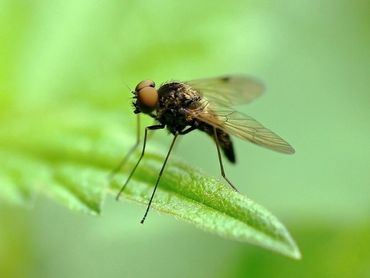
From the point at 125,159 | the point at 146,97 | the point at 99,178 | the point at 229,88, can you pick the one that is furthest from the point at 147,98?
the point at 229,88

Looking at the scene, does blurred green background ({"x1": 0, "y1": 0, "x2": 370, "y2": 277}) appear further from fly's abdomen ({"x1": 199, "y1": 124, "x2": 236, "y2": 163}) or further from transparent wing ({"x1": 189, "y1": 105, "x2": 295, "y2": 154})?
transparent wing ({"x1": 189, "y1": 105, "x2": 295, "y2": 154})

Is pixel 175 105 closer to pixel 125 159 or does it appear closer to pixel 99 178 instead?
pixel 125 159

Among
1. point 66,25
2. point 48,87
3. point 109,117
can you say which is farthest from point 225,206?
point 66,25

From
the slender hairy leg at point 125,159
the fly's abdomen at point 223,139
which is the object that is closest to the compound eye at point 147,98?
the slender hairy leg at point 125,159

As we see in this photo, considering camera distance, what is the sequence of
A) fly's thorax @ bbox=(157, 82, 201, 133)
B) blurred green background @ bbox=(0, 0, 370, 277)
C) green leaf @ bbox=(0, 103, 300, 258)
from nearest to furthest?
green leaf @ bbox=(0, 103, 300, 258) < fly's thorax @ bbox=(157, 82, 201, 133) < blurred green background @ bbox=(0, 0, 370, 277)

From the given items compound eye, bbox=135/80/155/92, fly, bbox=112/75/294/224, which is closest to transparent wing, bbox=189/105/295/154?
fly, bbox=112/75/294/224

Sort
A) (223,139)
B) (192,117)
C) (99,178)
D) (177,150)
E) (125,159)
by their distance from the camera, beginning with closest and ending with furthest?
(99,178) < (125,159) < (192,117) < (223,139) < (177,150)
